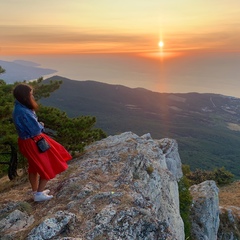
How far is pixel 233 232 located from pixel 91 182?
46.0 feet

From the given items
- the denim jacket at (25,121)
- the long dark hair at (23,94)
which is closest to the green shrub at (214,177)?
the denim jacket at (25,121)

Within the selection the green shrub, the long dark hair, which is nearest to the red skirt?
the long dark hair

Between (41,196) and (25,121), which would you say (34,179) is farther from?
(25,121)

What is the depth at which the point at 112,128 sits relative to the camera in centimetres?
17175

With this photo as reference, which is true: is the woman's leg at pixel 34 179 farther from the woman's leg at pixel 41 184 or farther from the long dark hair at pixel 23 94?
the long dark hair at pixel 23 94

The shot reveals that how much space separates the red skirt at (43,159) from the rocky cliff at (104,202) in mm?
848

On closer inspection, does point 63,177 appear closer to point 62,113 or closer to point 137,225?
point 137,225

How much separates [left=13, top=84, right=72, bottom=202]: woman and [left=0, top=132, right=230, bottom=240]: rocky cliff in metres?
0.79

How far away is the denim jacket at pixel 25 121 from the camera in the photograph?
671 centimetres

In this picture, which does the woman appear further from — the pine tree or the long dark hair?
the pine tree

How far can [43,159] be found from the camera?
7121 millimetres

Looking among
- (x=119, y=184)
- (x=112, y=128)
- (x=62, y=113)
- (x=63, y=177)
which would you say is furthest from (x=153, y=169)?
(x=112, y=128)

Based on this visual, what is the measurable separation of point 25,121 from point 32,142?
0.59m

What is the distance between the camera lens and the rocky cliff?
595cm
